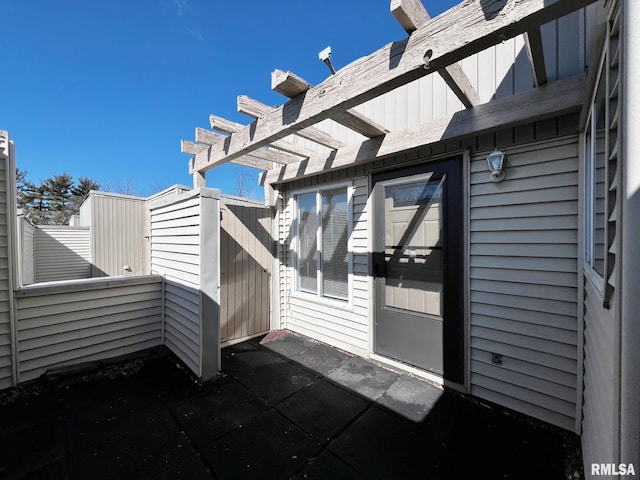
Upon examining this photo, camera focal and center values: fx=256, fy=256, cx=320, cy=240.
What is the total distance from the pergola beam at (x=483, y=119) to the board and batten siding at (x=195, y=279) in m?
1.58

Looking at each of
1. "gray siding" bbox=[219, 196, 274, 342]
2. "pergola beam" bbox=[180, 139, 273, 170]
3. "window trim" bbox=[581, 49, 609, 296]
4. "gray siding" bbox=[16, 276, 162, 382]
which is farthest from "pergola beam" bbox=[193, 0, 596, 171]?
"gray siding" bbox=[16, 276, 162, 382]

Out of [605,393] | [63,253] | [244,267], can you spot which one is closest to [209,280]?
[244,267]

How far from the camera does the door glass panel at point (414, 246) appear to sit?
2586 mm

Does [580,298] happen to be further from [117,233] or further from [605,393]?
[117,233]

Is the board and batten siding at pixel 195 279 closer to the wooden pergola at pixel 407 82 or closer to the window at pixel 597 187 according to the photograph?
the wooden pergola at pixel 407 82

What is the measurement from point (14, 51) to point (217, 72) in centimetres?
445

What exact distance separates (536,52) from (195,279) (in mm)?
3215

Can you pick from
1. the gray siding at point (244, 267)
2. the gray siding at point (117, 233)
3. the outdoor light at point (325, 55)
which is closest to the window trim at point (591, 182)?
the outdoor light at point (325, 55)

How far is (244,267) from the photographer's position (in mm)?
3707

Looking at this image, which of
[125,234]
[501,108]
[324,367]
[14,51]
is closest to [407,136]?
[501,108]

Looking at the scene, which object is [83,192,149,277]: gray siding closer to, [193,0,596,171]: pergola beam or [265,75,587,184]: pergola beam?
[265,75,587,184]: pergola beam

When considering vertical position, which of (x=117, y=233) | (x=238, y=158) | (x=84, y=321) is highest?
(x=238, y=158)

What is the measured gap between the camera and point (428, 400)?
2.31 metres

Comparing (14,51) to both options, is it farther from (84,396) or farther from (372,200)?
(372,200)
